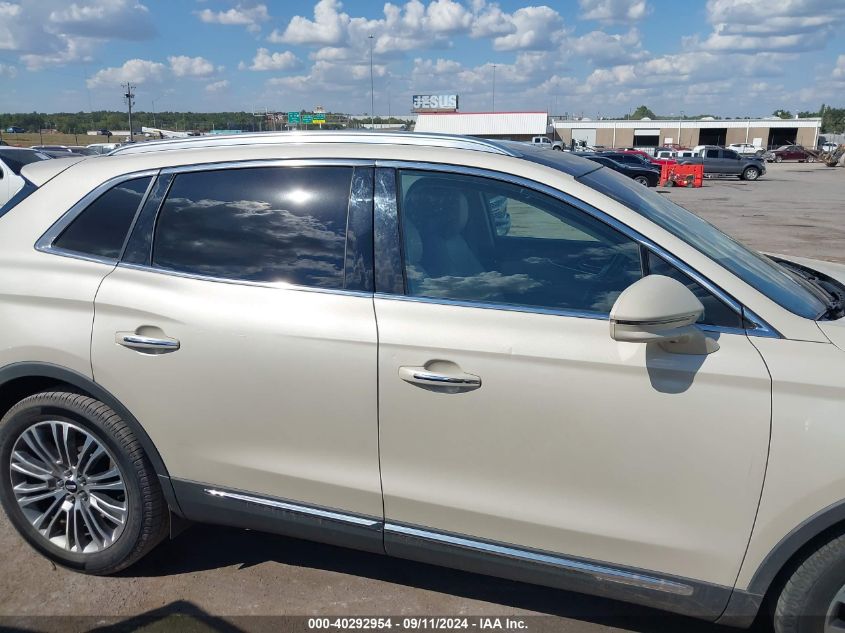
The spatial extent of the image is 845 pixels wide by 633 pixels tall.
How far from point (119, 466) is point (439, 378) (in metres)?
1.53

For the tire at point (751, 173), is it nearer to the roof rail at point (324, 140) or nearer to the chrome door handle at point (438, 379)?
the roof rail at point (324, 140)

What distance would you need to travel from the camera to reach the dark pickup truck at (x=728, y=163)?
3675 cm

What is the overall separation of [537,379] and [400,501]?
28.3 inches

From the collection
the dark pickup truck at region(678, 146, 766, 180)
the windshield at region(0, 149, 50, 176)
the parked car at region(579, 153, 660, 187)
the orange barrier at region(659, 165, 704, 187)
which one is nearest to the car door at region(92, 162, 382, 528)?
the windshield at region(0, 149, 50, 176)

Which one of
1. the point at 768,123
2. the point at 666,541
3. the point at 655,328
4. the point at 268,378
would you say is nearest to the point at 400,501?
the point at 268,378

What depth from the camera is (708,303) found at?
220cm

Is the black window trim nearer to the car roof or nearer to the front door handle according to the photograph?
the car roof

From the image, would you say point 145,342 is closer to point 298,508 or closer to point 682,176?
point 298,508

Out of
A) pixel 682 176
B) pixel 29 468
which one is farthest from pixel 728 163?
pixel 29 468

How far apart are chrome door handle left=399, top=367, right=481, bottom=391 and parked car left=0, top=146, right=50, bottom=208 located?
10.9 meters

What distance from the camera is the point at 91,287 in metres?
2.80

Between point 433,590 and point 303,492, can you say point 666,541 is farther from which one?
point 303,492

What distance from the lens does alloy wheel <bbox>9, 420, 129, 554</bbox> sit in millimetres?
2939

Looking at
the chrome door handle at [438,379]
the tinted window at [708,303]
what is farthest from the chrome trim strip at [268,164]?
the tinted window at [708,303]
